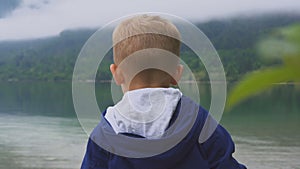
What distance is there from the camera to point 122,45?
0.85 meters

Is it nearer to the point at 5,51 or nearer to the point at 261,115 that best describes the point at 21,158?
the point at 261,115

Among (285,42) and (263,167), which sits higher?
(285,42)

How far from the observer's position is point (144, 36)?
839 mm

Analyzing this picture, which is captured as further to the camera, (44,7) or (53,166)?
(44,7)

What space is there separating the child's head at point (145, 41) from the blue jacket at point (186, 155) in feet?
0.21

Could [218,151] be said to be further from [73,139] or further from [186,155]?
[73,139]

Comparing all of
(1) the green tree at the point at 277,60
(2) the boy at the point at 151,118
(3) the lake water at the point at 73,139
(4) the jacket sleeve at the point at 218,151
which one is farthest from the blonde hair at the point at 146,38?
(3) the lake water at the point at 73,139

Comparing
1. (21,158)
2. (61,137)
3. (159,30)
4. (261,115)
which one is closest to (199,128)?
(159,30)

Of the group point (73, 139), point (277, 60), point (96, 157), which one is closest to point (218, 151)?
point (96, 157)

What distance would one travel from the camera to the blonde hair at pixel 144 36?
84cm

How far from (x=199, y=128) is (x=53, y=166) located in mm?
10517

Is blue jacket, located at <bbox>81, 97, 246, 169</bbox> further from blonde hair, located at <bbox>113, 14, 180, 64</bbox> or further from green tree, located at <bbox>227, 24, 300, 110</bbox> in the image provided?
green tree, located at <bbox>227, 24, 300, 110</bbox>

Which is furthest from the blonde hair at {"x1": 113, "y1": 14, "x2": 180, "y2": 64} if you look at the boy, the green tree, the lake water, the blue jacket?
the lake water

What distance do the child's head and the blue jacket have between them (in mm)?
64
